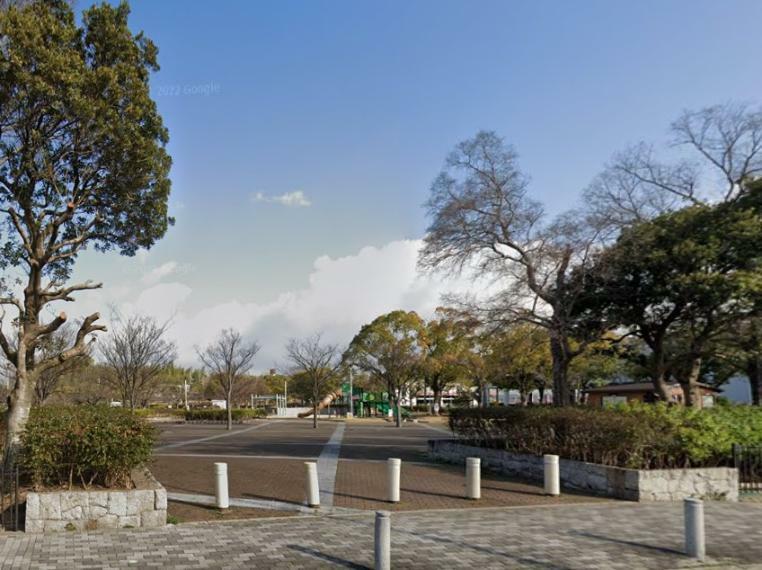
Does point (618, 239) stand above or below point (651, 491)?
above

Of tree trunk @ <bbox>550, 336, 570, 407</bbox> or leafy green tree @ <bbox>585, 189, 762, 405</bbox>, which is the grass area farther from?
leafy green tree @ <bbox>585, 189, 762, 405</bbox>

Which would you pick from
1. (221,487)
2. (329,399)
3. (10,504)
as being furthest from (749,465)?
(329,399)

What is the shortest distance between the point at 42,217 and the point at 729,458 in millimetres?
14294

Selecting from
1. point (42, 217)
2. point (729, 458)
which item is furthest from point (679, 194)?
point (42, 217)

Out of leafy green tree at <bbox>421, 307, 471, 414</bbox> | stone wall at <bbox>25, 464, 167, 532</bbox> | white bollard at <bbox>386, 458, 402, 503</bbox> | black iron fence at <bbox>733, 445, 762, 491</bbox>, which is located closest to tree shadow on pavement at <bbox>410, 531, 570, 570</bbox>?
white bollard at <bbox>386, 458, 402, 503</bbox>

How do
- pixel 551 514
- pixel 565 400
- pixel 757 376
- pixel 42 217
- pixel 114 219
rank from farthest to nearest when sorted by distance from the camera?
pixel 757 376 → pixel 565 400 → pixel 114 219 → pixel 42 217 → pixel 551 514

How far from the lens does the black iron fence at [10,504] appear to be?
8.73 meters

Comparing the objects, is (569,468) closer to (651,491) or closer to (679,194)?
(651,491)

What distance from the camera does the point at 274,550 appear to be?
7801 millimetres

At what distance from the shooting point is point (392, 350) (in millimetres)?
46219

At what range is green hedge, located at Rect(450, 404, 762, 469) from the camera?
1193 centimetres

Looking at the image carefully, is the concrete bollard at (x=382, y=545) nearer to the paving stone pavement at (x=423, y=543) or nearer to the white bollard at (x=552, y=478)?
the paving stone pavement at (x=423, y=543)

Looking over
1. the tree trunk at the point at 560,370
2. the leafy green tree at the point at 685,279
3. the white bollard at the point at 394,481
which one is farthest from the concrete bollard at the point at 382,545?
the leafy green tree at the point at 685,279

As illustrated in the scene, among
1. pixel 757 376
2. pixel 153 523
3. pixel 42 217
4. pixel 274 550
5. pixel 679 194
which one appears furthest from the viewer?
pixel 757 376
